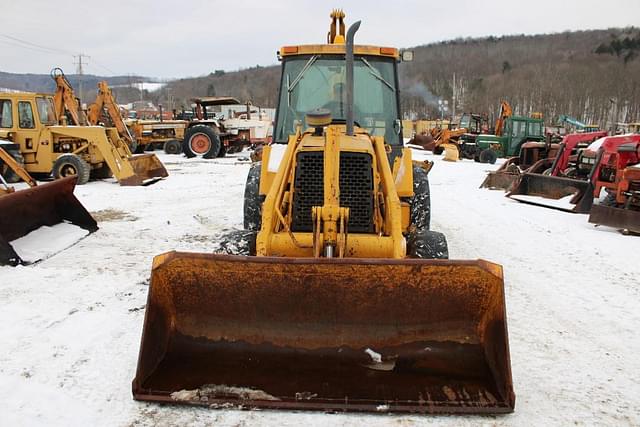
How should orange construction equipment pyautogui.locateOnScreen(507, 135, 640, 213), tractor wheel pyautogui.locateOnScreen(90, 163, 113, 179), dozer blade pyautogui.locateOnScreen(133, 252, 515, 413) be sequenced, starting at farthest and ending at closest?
tractor wheel pyautogui.locateOnScreen(90, 163, 113, 179) < orange construction equipment pyautogui.locateOnScreen(507, 135, 640, 213) < dozer blade pyautogui.locateOnScreen(133, 252, 515, 413)

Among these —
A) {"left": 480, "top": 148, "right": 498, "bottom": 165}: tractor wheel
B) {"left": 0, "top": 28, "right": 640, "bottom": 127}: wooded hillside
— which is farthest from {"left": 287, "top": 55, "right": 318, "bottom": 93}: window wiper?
{"left": 480, "top": 148, "right": 498, "bottom": 165}: tractor wheel

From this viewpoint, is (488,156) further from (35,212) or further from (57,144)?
(35,212)

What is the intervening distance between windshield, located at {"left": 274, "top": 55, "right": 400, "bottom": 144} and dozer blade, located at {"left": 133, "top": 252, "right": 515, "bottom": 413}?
2.66m

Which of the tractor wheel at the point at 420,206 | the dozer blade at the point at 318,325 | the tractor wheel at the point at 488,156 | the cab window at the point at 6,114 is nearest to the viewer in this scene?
the dozer blade at the point at 318,325

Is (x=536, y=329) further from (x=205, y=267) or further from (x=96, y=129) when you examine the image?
(x=96, y=129)

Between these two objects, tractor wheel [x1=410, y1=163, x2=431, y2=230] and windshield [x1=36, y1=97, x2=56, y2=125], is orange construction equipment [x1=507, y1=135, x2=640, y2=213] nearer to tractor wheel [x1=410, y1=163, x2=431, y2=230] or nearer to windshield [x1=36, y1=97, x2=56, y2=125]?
tractor wheel [x1=410, y1=163, x2=431, y2=230]

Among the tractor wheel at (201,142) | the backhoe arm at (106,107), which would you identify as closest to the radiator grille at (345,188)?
the backhoe arm at (106,107)

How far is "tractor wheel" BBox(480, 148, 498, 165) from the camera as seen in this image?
77.5 feet

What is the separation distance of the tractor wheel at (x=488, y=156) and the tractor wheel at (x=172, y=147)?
47.5 ft

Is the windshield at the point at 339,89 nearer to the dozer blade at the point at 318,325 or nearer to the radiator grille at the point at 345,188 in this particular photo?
the radiator grille at the point at 345,188

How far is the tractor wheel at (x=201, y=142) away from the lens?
71.9 feet

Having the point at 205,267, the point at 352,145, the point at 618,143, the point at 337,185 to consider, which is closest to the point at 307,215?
the point at 337,185

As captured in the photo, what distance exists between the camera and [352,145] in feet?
13.8

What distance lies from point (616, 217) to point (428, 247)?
5.35m
